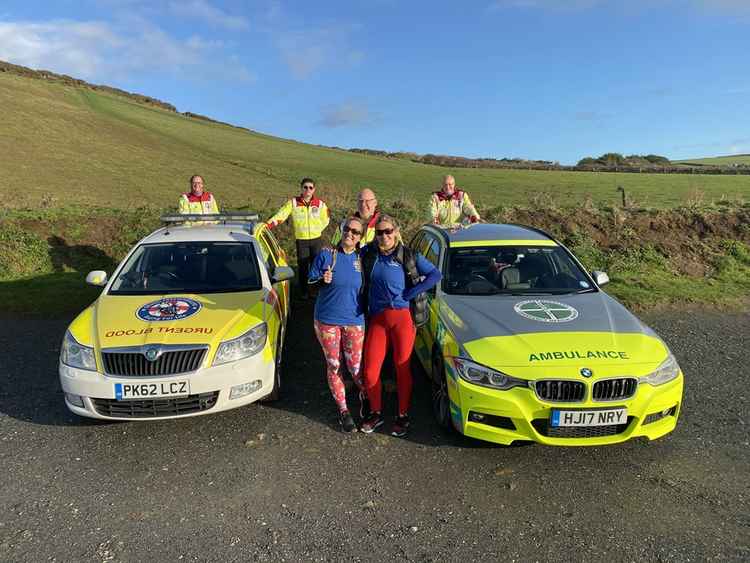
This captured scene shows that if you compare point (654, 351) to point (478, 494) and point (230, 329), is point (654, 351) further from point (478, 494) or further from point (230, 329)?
point (230, 329)

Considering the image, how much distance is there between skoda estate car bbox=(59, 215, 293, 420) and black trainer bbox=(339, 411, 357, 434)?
64cm

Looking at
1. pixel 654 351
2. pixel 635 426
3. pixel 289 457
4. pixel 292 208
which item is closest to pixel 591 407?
pixel 635 426

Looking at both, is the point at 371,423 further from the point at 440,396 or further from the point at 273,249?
the point at 273,249

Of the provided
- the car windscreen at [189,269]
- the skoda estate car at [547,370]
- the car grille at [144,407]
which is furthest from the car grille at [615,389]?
the car windscreen at [189,269]

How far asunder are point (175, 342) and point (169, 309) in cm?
63

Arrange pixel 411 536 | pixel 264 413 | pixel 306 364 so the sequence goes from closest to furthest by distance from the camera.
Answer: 1. pixel 411 536
2. pixel 264 413
3. pixel 306 364

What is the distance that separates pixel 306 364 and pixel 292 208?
9.02 ft

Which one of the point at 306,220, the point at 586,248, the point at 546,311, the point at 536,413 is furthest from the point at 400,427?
the point at 586,248

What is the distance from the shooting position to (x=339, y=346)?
411 cm

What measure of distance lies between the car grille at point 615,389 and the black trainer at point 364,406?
1.79 m

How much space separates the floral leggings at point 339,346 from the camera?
4.02 m

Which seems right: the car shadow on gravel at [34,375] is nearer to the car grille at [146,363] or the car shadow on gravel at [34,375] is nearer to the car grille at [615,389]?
the car grille at [146,363]

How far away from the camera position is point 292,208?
753 centimetres

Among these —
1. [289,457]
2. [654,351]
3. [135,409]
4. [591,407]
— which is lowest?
[289,457]
